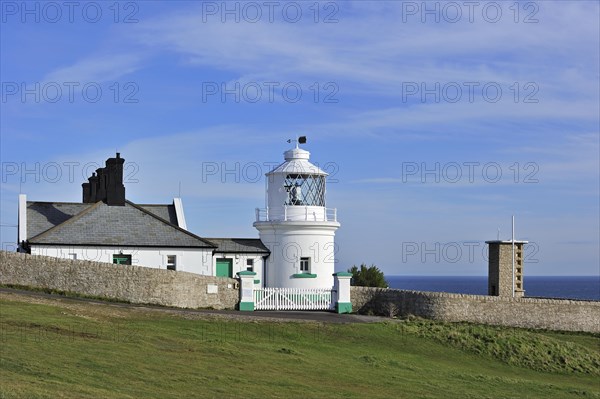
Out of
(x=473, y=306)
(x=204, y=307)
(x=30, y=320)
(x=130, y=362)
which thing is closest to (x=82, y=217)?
(x=204, y=307)

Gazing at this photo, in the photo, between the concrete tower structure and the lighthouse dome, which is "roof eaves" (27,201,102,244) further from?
the concrete tower structure

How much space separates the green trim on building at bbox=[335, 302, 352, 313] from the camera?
3122 cm

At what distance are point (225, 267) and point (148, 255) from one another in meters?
3.31

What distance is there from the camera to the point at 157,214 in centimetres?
3625

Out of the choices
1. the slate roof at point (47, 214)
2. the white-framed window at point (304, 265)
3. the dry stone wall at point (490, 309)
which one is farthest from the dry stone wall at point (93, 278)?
the dry stone wall at point (490, 309)

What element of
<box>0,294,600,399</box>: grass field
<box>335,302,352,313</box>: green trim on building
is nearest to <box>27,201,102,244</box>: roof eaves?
<box>0,294,600,399</box>: grass field

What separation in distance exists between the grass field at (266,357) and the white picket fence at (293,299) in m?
4.96

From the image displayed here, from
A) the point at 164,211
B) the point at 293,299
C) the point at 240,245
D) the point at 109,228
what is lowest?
the point at 293,299

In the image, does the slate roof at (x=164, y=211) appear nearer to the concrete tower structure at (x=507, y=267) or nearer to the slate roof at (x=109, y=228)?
the slate roof at (x=109, y=228)

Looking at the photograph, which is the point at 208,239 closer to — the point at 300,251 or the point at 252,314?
the point at 300,251

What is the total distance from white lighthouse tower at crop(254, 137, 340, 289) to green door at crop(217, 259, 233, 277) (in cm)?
141

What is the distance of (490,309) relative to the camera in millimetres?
30219

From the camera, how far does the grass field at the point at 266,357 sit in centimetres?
1544

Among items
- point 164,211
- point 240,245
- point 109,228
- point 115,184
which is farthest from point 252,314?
point 164,211
